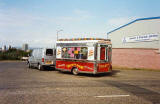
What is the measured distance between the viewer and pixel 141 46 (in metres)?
21.5

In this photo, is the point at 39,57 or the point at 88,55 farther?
the point at 39,57

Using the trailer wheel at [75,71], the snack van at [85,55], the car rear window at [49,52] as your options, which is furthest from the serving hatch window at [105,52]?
the car rear window at [49,52]

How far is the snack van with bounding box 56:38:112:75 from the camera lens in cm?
1235

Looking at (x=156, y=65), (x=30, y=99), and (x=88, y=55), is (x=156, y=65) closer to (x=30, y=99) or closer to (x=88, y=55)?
(x=88, y=55)

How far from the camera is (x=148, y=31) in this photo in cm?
2056

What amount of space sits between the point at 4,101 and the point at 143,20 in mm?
19297

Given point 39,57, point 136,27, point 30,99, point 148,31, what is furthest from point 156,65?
point 30,99

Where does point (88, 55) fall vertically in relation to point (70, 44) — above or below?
below

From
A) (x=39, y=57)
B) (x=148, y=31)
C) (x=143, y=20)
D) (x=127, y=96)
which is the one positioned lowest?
(x=127, y=96)

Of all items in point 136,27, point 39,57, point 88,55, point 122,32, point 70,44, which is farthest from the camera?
point 122,32

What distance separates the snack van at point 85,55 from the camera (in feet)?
40.5

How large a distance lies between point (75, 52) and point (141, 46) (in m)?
11.5

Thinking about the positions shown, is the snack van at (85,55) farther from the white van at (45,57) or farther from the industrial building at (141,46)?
the industrial building at (141,46)

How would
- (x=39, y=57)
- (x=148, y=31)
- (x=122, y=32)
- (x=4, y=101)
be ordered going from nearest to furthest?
(x=4, y=101), (x=39, y=57), (x=148, y=31), (x=122, y=32)
